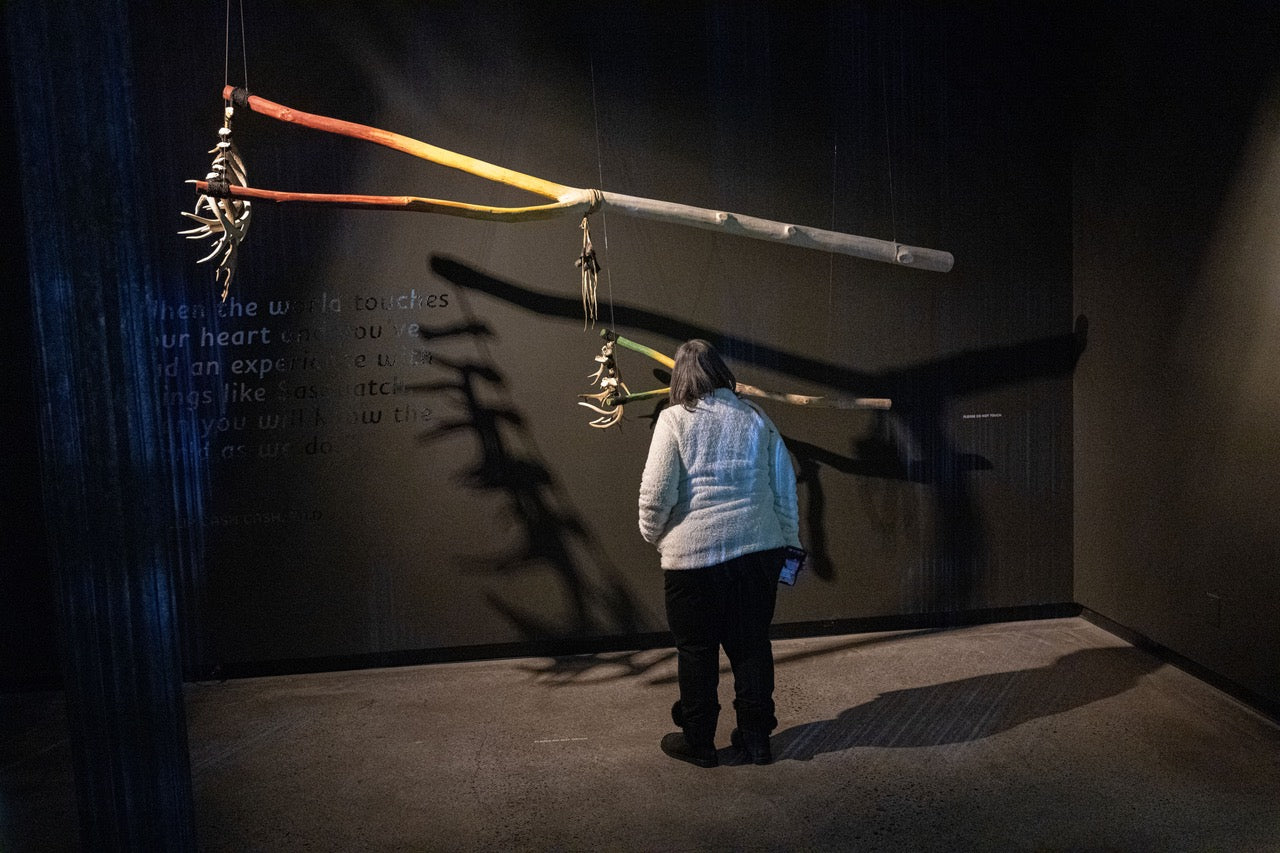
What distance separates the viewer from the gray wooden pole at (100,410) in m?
1.30

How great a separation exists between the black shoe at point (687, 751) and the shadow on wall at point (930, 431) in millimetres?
1292

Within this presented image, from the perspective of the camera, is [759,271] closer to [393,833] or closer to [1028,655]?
[1028,655]

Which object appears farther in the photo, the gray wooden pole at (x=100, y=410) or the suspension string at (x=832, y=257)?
the suspension string at (x=832, y=257)

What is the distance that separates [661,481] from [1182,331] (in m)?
2.07

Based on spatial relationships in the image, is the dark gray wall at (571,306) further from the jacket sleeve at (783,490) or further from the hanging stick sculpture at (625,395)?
the jacket sleeve at (783,490)

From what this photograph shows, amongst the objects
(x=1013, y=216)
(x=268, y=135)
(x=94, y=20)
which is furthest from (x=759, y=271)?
(x=94, y=20)

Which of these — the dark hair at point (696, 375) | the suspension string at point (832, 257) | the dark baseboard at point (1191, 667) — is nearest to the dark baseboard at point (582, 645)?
the dark baseboard at point (1191, 667)

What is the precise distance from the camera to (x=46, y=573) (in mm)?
3629

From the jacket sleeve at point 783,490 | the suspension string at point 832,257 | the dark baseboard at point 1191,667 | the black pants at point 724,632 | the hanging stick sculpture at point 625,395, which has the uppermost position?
the suspension string at point 832,257

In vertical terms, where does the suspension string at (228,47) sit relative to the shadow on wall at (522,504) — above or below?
above

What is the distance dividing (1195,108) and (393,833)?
11.3ft

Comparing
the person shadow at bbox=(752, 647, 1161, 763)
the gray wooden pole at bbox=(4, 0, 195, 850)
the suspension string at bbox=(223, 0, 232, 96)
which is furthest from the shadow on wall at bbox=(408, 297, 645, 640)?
the gray wooden pole at bbox=(4, 0, 195, 850)

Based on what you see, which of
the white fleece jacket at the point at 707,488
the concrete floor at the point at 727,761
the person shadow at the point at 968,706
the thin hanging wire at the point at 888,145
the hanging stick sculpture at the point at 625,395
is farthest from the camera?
the thin hanging wire at the point at 888,145

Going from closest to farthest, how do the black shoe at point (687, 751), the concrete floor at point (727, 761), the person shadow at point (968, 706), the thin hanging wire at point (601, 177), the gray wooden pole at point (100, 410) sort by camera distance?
the gray wooden pole at point (100, 410) → the concrete floor at point (727, 761) → the black shoe at point (687, 751) → the person shadow at point (968, 706) → the thin hanging wire at point (601, 177)
